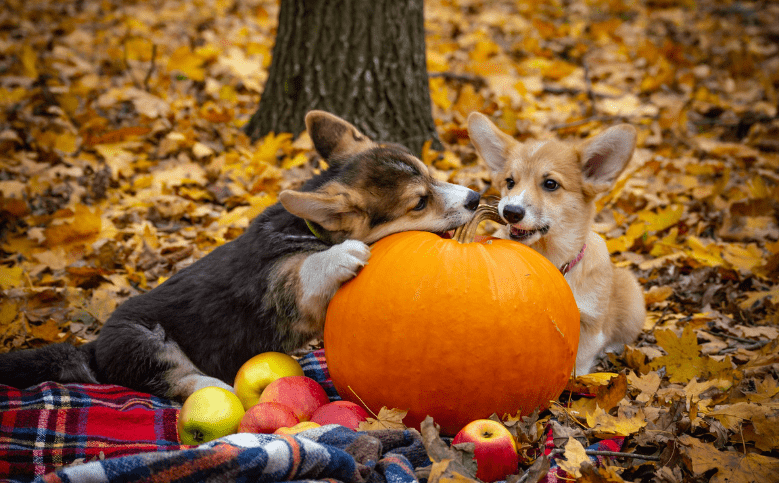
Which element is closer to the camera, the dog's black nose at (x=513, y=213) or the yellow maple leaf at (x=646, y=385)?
the yellow maple leaf at (x=646, y=385)

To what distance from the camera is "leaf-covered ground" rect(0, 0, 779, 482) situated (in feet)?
8.22

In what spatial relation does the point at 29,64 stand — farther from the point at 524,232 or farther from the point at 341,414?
the point at 341,414

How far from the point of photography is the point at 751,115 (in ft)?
19.7

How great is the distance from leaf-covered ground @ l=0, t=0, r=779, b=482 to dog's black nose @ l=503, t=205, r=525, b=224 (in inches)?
37.7

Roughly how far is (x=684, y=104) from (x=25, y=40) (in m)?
9.09

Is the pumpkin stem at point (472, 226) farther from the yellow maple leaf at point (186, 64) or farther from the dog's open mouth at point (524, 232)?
the yellow maple leaf at point (186, 64)

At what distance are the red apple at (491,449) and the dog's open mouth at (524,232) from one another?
1429 millimetres

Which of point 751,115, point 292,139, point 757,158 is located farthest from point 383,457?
point 751,115

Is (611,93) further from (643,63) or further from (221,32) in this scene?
(221,32)

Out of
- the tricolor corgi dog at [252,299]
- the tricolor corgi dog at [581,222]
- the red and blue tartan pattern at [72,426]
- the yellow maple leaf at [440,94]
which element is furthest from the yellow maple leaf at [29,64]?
the tricolor corgi dog at [581,222]

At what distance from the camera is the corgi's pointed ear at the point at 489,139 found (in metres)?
3.71

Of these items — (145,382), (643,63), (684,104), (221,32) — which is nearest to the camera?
(145,382)

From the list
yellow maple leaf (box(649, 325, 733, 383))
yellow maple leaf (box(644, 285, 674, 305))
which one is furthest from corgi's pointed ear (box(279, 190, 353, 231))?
yellow maple leaf (box(644, 285, 674, 305))

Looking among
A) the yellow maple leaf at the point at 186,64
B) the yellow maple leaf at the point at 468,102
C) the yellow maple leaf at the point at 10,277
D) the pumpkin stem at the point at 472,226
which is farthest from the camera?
the yellow maple leaf at the point at 186,64
